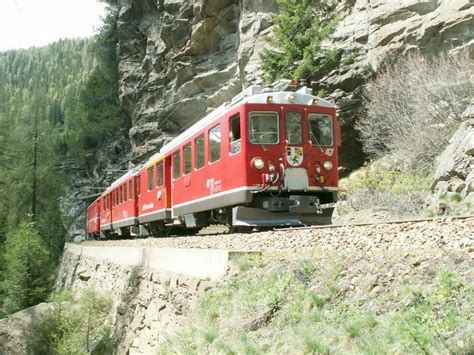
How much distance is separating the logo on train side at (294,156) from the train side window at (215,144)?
1.55 m

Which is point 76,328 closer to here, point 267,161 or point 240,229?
point 240,229

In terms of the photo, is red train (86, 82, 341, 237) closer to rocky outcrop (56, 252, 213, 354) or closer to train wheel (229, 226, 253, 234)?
train wheel (229, 226, 253, 234)

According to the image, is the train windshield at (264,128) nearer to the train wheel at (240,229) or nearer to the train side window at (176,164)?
the train wheel at (240,229)

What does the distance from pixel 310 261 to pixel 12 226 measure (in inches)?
1488

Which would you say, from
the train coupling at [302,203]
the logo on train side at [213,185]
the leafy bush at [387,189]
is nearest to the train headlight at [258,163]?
the train coupling at [302,203]

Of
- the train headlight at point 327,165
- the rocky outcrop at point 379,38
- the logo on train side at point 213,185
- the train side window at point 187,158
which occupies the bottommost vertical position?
the logo on train side at point 213,185

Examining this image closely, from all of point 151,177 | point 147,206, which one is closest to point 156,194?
point 151,177

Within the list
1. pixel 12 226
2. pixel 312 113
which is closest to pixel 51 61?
pixel 12 226

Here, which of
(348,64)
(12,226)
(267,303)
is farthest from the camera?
(12,226)

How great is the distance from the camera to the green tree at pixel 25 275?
24.1m

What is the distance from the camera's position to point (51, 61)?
146125 millimetres

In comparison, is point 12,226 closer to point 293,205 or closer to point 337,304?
point 293,205

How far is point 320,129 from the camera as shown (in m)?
11.0

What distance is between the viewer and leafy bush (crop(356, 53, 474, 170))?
54.8 ft
